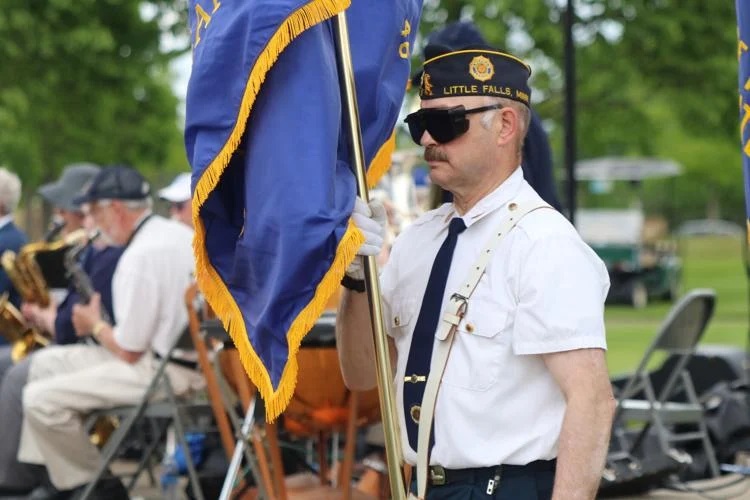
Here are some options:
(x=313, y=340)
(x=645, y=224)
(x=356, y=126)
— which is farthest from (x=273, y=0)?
(x=645, y=224)

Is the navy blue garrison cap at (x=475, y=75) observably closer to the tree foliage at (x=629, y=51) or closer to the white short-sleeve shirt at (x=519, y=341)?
the white short-sleeve shirt at (x=519, y=341)

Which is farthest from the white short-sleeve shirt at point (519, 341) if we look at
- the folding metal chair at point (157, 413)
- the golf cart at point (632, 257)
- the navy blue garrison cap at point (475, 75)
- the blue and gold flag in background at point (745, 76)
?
the golf cart at point (632, 257)

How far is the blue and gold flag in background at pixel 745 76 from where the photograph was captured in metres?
4.24

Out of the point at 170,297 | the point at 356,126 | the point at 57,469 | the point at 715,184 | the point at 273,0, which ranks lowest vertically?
the point at 715,184

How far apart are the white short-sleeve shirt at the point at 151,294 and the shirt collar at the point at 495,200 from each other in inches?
150

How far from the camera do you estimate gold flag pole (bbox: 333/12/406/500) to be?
305 centimetres

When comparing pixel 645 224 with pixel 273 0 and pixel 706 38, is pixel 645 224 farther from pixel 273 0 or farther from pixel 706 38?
pixel 273 0

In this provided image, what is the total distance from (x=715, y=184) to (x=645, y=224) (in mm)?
23769

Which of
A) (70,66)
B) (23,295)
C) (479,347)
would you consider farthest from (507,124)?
(70,66)

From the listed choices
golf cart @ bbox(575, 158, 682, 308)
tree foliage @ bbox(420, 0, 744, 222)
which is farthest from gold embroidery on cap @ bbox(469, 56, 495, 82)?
golf cart @ bbox(575, 158, 682, 308)

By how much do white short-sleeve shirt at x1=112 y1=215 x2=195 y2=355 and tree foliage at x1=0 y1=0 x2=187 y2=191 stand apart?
10282mm

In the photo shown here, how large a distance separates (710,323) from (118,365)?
1408 centimetres

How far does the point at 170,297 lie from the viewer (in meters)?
7.04

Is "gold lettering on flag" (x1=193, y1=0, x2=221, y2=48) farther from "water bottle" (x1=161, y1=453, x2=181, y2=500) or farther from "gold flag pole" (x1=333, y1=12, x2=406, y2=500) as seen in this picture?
"water bottle" (x1=161, y1=453, x2=181, y2=500)
